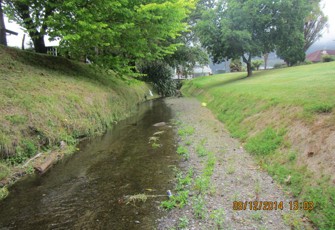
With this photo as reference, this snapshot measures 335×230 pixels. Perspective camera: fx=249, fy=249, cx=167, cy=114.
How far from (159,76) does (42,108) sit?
25.5 m

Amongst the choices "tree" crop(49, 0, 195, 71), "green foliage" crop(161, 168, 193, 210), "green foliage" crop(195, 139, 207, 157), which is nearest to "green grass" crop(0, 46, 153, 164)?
"tree" crop(49, 0, 195, 71)

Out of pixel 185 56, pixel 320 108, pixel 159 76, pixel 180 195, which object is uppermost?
pixel 185 56

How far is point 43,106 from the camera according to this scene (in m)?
9.69

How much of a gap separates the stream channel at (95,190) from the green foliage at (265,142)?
259 centimetres

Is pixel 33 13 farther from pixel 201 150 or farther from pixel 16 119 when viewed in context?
pixel 201 150

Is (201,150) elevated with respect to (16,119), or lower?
lower

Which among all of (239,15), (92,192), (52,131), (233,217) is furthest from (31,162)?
(239,15)

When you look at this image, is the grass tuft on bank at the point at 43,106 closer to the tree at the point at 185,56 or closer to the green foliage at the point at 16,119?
the green foliage at the point at 16,119

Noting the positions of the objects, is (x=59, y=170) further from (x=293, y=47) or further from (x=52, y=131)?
(x=293, y=47)

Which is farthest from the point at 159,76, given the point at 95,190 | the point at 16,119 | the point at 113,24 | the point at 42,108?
the point at 95,190

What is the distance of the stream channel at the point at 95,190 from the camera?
5098 millimetres

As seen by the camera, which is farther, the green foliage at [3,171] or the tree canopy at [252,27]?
the tree canopy at [252,27]
